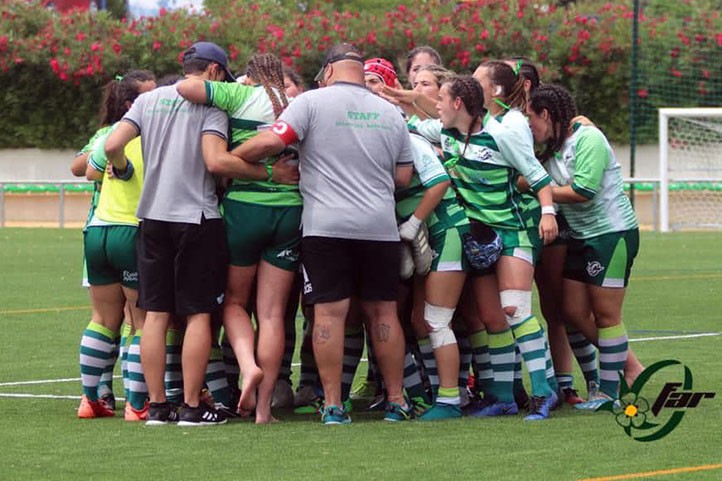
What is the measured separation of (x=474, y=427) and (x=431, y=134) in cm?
177

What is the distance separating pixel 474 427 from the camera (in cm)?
820

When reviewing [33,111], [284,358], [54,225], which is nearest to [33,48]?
[33,111]

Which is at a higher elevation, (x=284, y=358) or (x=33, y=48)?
(x=33, y=48)

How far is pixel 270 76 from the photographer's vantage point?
845cm

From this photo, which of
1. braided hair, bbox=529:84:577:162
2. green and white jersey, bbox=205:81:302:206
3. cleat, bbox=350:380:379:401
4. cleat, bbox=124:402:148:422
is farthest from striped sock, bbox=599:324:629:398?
cleat, bbox=124:402:148:422

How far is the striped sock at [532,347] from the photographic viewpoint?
851cm

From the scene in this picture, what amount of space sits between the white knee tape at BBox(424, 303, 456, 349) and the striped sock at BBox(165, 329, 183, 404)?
139cm

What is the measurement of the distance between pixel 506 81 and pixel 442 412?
6.00 feet

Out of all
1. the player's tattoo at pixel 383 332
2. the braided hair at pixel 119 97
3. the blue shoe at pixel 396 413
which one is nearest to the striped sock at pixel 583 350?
the blue shoe at pixel 396 413

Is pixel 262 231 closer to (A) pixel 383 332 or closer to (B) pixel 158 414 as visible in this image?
(A) pixel 383 332

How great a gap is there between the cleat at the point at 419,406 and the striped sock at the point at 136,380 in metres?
1.46

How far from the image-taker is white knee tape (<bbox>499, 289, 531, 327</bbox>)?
27.9 feet

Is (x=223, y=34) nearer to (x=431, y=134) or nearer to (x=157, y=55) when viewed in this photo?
(x=157, y=55)

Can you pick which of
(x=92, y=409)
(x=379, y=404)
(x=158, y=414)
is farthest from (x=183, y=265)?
(x=379, y=404)
